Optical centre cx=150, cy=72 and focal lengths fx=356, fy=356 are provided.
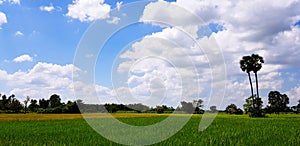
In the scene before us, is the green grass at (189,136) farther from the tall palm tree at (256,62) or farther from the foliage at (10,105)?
the foliage at (10,105)

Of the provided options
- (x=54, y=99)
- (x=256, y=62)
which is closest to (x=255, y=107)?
(x=256, y=62)

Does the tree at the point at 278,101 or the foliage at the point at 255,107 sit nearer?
the foliage at the point at 255,107

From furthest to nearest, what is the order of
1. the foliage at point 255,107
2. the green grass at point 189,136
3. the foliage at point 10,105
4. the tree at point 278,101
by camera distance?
the tree at point 278,101, the foliage at point 10,105, the foliage at point 255,107, the green grass at point 189,136

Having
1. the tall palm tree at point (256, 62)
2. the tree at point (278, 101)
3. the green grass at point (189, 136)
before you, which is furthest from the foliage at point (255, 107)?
the tree at point (278, 101)

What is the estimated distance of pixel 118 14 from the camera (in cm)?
1744

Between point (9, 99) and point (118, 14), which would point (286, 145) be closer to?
point (118, 14)

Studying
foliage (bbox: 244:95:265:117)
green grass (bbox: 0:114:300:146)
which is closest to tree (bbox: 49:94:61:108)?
foliage (bbox: 244:95:265:117)

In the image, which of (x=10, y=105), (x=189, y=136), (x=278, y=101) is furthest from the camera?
(x=278, y=101)

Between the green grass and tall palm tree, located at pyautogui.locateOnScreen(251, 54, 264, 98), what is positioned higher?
tall palm tree, located at pyautogui.locateOnScreen(251, 54, 264, 98)

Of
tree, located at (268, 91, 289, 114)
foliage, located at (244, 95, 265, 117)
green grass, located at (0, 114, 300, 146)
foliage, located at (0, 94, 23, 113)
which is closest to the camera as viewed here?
green grass, located at (0, 114, 300, 146)

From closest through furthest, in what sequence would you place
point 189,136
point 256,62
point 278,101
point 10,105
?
point 189,136 → point 256,62 → point 10,105 → point 278,101

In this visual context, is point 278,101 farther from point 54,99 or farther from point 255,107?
point 54,99

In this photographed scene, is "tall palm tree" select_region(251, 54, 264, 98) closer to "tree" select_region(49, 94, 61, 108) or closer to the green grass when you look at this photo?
the green grass

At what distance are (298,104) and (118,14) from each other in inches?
6285
